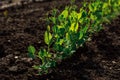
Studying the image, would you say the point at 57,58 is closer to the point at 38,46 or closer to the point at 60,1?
the point at 38,46

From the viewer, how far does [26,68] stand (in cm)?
352

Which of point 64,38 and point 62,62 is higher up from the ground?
point 64,38

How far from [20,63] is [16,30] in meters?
1.35

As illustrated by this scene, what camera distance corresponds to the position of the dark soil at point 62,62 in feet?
11.2

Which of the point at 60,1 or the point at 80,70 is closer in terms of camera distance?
the point at 80,70

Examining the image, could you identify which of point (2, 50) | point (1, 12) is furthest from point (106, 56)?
point (1, 12)

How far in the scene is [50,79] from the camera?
3299 mm

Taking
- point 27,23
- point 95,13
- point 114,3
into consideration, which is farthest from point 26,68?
point 114,3

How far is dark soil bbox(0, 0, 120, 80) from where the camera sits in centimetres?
340

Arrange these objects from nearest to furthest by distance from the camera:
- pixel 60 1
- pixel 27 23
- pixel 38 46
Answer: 1. pixel 38 46
2. pixel 27 23
3. pixel 60 1

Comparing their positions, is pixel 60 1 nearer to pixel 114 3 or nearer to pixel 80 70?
pixel 114 3

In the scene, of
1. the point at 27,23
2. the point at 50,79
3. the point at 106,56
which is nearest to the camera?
the point at 50,79

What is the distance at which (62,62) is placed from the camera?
12.1 ft

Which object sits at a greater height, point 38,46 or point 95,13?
point 95,13
